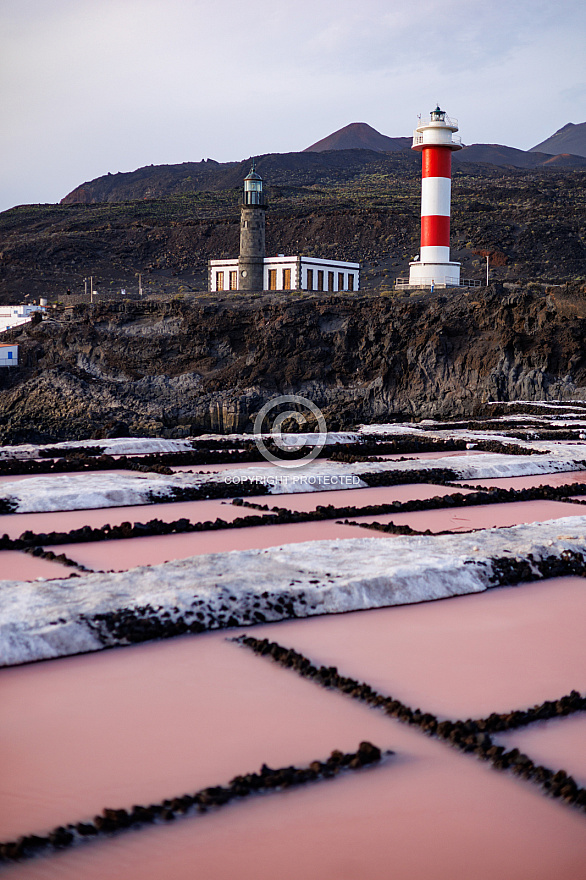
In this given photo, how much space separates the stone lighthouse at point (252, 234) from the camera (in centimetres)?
3994

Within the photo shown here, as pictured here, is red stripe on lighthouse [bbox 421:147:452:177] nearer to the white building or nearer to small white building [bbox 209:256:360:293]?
small white building [bbox 209:256:360:293]

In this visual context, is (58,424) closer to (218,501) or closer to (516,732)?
(218,501)

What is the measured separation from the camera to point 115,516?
246 inches

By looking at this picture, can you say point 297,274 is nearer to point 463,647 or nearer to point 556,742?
point 463,647

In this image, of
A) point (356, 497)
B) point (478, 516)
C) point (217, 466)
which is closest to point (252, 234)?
point (217, 466)

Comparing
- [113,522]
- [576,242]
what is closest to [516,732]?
[113,522]

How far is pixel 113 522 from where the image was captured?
5.99m

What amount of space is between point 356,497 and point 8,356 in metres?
32.7

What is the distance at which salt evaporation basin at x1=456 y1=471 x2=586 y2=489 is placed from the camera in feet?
26.2

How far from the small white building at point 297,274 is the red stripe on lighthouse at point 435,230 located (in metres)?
7.10

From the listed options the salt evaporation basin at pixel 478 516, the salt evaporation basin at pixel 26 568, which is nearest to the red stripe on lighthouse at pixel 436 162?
the salt evaporation basin at pixel 478 516

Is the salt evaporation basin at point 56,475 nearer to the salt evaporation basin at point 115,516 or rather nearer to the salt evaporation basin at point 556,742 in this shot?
the salt evaporation basin at point 115,516

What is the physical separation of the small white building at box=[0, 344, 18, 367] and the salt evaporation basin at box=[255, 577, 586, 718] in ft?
116

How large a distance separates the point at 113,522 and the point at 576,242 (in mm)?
62138
